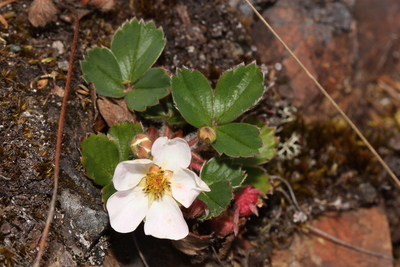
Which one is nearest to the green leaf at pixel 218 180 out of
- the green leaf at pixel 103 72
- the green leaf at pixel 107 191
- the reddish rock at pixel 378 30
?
the green leaf at pixel 107 191

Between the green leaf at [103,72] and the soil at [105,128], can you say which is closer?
the soil at [105,128]

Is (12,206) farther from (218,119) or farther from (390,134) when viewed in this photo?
(390,134)

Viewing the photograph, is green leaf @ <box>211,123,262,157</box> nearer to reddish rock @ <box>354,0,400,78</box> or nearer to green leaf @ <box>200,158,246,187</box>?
green leaf @ <box>200,158,246,187</box>

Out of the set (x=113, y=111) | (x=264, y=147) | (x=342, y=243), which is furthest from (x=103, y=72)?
(x=342, y=243)

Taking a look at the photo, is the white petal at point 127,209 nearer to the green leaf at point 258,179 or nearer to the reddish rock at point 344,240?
the green leaf at point 258,179

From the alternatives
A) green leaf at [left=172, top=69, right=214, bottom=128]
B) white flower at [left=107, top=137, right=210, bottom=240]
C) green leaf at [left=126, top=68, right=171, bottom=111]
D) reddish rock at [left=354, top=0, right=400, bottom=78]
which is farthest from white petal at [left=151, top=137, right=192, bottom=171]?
reddish rock at [left=354, top=0, right=400, bottom=78]

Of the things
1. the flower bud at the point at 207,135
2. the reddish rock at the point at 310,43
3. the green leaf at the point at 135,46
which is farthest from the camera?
the reddish rock at the point at 310,43

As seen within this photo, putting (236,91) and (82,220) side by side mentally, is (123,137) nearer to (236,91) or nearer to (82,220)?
(82,220)
